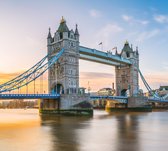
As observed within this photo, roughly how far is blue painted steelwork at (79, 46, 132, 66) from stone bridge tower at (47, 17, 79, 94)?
9.50 feet

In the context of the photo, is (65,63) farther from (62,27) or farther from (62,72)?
(62,27)

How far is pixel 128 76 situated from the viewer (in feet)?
243

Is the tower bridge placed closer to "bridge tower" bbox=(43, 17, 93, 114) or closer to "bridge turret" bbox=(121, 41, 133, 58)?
"bridge tower" bbox=(43, 17, 93, 114)

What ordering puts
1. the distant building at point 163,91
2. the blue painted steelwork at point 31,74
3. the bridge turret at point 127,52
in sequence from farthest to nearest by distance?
1. the distant building at point 163,91
2. the bridge turret at point 127,52
3. the blue painted steelwork at point 31,74

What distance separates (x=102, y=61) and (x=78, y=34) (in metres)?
10.5

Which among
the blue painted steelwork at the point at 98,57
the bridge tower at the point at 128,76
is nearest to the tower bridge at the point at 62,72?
the blue painted steelwork at the point at 98,57

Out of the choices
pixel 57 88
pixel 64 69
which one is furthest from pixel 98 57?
pixel 57 88

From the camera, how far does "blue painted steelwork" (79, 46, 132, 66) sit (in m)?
56.8

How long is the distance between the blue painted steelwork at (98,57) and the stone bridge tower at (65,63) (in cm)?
290

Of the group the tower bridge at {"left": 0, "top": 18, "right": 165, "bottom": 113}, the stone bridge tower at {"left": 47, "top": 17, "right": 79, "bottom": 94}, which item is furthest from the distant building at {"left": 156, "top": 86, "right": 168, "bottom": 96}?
the stone bridge tower at {"left": 47, "top": 17, "right": 79, "bottom": 94}

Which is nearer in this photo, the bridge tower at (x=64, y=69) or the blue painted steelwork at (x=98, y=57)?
the bridge tower at (x=64, y=69)

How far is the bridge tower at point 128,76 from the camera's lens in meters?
73.5

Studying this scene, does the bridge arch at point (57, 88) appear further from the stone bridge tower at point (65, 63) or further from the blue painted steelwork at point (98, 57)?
the blue painted steelwork at point (98, 57)

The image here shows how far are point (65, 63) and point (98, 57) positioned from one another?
11.4 m
